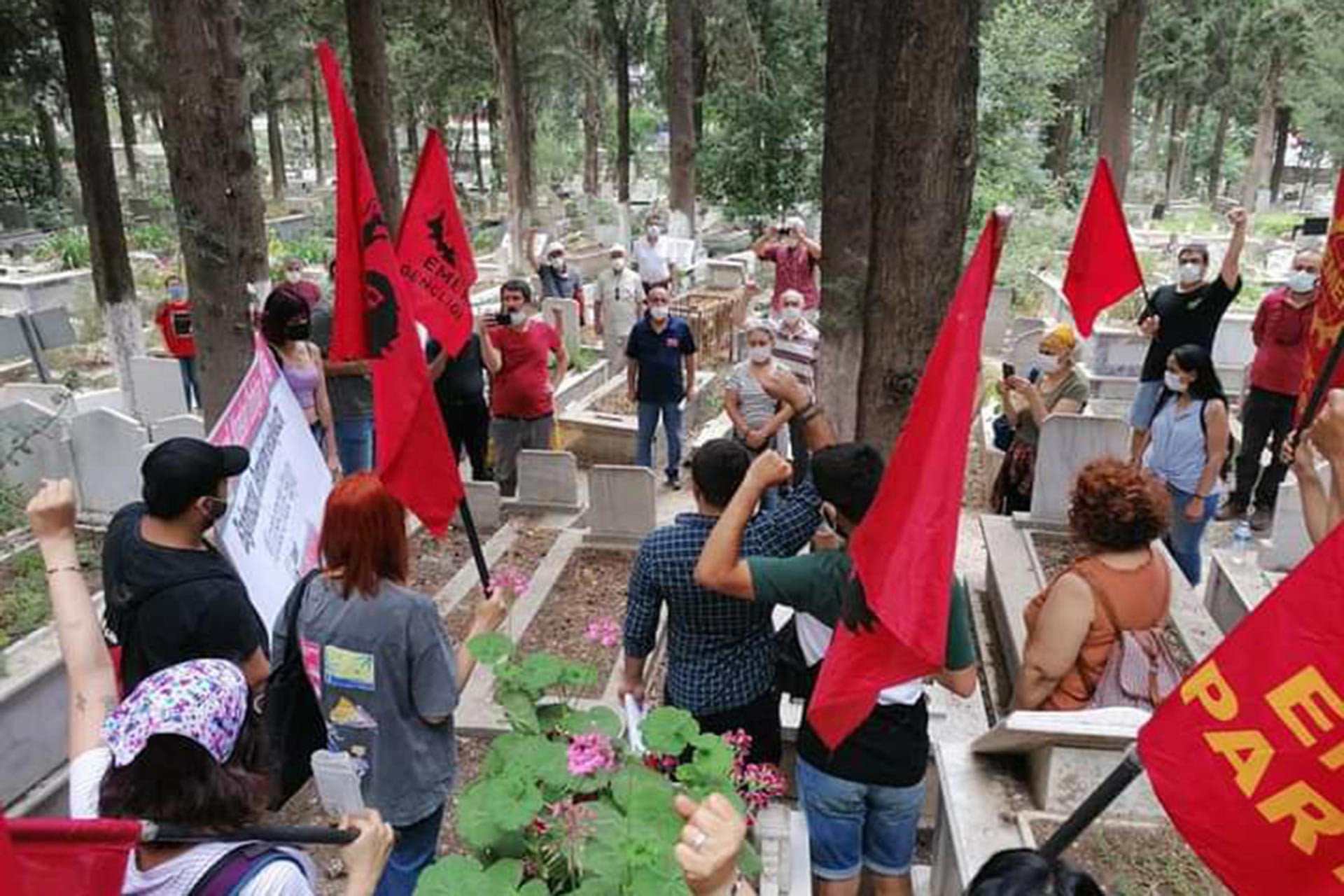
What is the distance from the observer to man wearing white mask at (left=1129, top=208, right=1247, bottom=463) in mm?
6641

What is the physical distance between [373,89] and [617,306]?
166 inches

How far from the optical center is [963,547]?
7.83 metres

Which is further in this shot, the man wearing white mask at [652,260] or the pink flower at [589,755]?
the man wearing white mask at [652,260]

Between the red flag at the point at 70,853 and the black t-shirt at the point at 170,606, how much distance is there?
1.53 m

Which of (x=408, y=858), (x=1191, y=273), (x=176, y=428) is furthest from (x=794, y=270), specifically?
(x=408, y=858)

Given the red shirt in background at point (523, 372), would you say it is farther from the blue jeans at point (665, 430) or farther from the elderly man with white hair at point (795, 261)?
the elderly man with white hair at point (795, 261)

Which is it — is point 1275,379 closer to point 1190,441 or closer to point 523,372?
point 1190,441

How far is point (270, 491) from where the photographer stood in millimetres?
3574

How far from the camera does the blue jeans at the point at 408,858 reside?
320cm

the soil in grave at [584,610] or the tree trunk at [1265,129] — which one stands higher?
the tree trunk at [1265,129]

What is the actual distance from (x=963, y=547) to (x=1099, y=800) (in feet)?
19.7

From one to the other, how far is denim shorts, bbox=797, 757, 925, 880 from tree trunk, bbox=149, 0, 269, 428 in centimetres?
408

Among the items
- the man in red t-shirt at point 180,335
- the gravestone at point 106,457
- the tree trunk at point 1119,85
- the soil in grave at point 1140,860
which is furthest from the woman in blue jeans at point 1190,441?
the tree trunk at point 1119,85

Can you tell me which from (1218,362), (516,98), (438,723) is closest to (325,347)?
(438,723)
